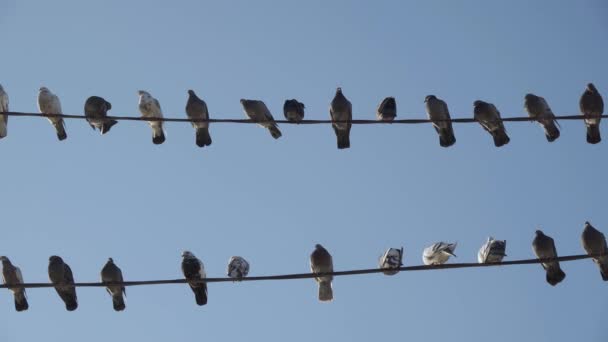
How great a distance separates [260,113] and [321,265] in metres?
2.37

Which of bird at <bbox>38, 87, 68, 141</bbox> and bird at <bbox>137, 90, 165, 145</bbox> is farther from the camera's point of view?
bird at <bbox>137, 90, 165, 145</bbox>

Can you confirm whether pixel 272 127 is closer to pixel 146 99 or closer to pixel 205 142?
pixel 205 142

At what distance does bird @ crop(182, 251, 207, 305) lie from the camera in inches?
536

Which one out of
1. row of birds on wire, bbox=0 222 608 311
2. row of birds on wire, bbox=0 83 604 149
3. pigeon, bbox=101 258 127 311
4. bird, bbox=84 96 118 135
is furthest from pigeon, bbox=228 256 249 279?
bird, bbox=84 96 118 135

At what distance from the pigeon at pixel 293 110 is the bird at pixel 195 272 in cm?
241

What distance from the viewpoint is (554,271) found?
43.9 ft

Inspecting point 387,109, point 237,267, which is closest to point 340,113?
point 387,109

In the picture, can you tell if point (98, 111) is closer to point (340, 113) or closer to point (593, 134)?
point (340, 113)

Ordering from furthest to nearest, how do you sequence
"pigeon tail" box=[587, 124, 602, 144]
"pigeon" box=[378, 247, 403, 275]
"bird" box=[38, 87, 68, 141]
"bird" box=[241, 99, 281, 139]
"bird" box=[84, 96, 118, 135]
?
1. "bird" box=[38, 87, 68, 141]
2. "bird" box=[241, 99, 281, 139]
3. "bird" box=[84, 96, 118, 135]
4. "pigeon tail" box=[587, 124, 602, 144]
5. "pigeon" box=[378, 247, 403, 275]

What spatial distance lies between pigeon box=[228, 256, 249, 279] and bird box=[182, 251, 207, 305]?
1.20 feet

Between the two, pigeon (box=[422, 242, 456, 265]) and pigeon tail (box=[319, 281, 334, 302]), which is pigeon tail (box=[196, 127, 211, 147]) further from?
pigeon (box=[422, 242, 456, 265])

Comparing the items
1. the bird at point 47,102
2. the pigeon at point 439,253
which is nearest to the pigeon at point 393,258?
the pigeon at point 439,253

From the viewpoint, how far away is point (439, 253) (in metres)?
13.9

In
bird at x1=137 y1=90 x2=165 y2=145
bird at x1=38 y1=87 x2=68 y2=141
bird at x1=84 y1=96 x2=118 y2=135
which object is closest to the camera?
bird at x1=84 y1=96 x2=118 y2=135
